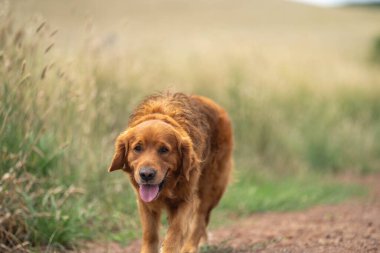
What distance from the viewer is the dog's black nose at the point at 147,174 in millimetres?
4895

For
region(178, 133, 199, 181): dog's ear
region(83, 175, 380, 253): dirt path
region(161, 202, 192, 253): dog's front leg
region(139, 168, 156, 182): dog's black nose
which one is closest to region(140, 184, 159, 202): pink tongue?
region(139, 168, 156, 182): dog's black nose

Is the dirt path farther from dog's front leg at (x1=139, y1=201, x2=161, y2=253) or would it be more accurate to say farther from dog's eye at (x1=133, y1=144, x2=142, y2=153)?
dog's eye at (x1=133, y1=144, x2=142, y2=153)

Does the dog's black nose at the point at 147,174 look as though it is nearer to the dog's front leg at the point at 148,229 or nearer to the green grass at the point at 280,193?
the dog's front leg at the point at 148,229

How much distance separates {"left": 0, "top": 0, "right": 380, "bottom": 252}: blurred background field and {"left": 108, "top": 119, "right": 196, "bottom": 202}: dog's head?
1.01m

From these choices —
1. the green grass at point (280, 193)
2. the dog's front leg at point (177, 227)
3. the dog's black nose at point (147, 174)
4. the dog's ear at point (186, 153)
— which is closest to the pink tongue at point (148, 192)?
the dog's black nose at point (147, 174)

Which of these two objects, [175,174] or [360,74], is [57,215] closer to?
[175,174]

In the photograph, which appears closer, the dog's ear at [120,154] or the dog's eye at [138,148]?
the dog's eye at [138,148]

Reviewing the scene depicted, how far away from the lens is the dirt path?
6191mm

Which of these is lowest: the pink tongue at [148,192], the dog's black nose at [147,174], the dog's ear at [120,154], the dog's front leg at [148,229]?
the dog's front leg at [148,229]

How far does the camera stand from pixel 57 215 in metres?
6.38

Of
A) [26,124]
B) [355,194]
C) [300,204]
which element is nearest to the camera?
[26,124]

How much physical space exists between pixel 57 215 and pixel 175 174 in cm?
166

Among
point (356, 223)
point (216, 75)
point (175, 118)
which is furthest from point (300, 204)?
point (175, 118)

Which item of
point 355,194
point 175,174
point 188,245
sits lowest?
point 355,194
